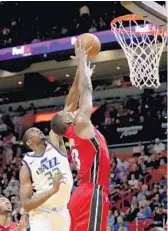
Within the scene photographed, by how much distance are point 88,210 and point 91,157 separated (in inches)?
15.3

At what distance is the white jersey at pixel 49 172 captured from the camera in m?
4.56

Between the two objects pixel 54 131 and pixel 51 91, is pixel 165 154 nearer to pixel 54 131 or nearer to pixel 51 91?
pixel 51 91

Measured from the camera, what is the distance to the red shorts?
4.12 metres

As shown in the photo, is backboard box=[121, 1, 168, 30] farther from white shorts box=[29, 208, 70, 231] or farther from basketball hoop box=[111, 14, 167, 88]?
basketball hoop box=[111, 14, 167, 88]

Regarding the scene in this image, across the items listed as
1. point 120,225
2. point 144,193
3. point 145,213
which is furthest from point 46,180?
point 144,193

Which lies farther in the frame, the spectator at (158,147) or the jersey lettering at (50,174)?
the spectator at (158,147)

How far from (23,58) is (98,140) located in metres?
13.4

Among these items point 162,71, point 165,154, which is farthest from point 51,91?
point 165,154

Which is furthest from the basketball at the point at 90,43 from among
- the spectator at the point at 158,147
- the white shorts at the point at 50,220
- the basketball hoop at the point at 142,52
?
the spectator at the point at 158,147

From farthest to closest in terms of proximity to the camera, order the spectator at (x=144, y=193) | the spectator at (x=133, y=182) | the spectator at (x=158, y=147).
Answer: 1. the spectator at (x=158, y=147)
2. the spectator at (x=133, y=182)
3. the spectator at (x=144, y=193)

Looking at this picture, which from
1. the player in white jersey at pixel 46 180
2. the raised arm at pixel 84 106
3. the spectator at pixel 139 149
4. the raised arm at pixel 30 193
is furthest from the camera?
the spectator at pixel 139 149

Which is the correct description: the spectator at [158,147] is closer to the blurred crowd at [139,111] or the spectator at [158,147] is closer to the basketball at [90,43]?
the blurred crowd at [139,111]

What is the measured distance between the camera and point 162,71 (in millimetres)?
17406

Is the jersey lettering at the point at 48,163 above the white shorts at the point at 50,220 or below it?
above
